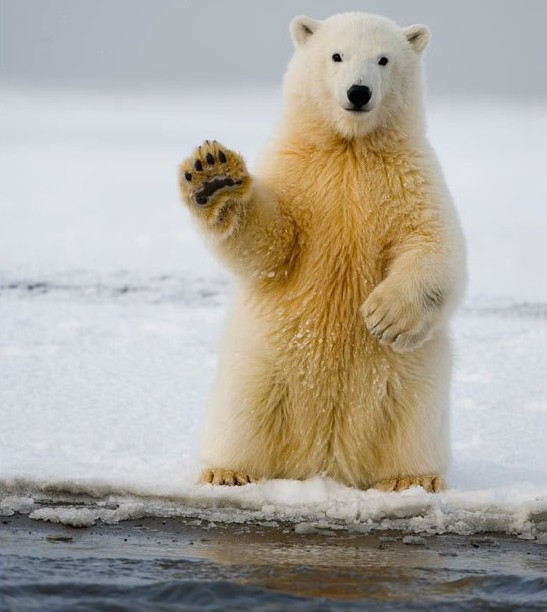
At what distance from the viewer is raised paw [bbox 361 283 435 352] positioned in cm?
401

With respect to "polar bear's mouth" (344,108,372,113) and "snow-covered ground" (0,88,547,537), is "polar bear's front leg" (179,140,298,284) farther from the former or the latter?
"snow-covered ground" (0,88,547,537)

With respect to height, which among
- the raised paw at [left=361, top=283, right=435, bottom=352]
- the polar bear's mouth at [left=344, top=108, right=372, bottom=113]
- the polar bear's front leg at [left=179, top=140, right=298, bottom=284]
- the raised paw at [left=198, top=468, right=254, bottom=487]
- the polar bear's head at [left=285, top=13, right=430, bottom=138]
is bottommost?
the raised paw at [left=198, top=468, right=254, bottom=487]

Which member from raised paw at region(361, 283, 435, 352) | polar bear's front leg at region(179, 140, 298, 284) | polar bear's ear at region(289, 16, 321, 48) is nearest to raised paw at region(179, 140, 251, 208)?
polar bear's front leg at region(179, 140, 298, 284)

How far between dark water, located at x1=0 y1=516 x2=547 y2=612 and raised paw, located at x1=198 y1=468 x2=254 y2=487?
1.50ft

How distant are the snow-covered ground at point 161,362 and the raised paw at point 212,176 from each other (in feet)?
3.31

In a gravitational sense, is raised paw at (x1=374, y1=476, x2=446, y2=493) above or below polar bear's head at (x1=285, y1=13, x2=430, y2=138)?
below

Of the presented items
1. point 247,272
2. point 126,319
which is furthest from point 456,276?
point 126,319

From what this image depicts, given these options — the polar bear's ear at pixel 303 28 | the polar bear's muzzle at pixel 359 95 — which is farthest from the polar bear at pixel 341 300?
the polar bear's ear at pixel 303 28

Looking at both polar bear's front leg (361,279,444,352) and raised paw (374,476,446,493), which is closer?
polar bear's front leg (361,279,444,352)

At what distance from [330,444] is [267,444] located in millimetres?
229

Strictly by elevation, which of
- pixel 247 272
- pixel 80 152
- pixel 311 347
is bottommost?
pixel 311 347

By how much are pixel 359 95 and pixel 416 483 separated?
4.60 ft

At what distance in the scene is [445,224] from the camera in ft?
13.9

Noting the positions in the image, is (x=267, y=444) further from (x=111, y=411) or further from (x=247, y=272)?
(x=111, y=411)
